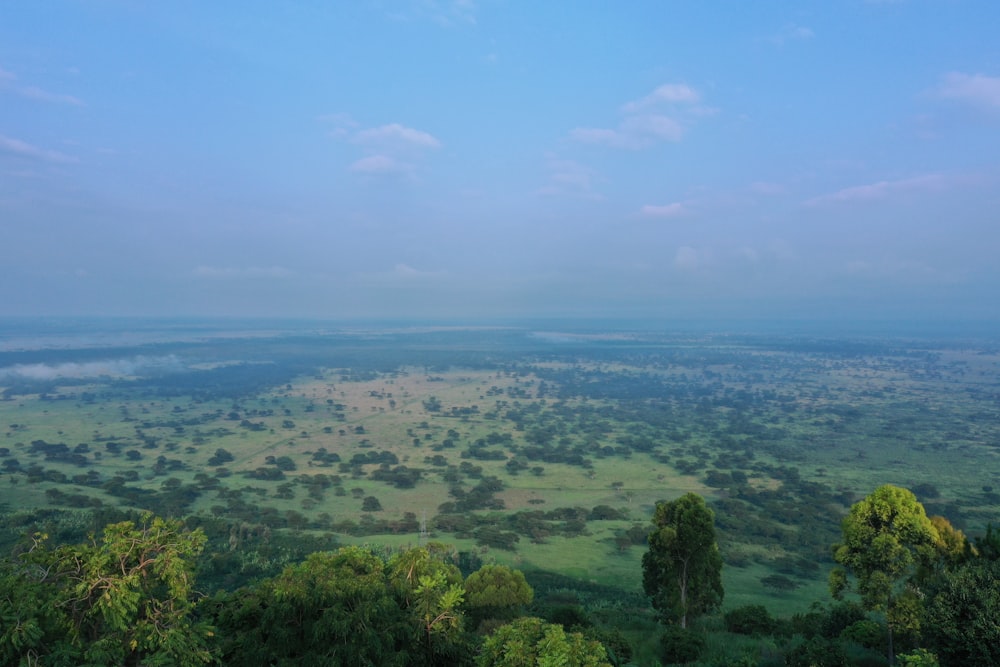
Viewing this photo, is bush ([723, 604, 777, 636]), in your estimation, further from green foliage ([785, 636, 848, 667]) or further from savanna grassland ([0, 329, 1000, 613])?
savanna grassland ([0, 329, 1000, 613])

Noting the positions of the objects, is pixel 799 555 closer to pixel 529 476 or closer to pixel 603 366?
pixel 529 476

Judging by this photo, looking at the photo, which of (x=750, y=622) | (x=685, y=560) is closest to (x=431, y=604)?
(x=685, y=560)

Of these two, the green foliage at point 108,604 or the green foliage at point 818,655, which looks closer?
the green foliage at point 108,604

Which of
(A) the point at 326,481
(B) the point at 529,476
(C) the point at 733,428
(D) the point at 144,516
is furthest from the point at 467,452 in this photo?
(D) the point at 144,516

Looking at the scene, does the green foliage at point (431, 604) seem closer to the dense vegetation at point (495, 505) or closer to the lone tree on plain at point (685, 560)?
the dense vegetation at point (495, 505)

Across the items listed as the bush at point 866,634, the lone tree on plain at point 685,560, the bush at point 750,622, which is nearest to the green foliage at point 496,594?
the lone tree on plain at point 685,560

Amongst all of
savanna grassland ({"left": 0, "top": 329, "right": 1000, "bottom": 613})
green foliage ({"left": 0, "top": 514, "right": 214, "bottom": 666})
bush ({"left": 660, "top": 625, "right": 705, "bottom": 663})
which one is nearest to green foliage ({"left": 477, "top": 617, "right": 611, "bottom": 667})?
green foliage ({"left": 0, "top": 514, "right": 214, "bottom": 666})

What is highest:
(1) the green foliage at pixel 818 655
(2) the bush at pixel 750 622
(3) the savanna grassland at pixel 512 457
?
(1) the green foliage at pixel 818 655
